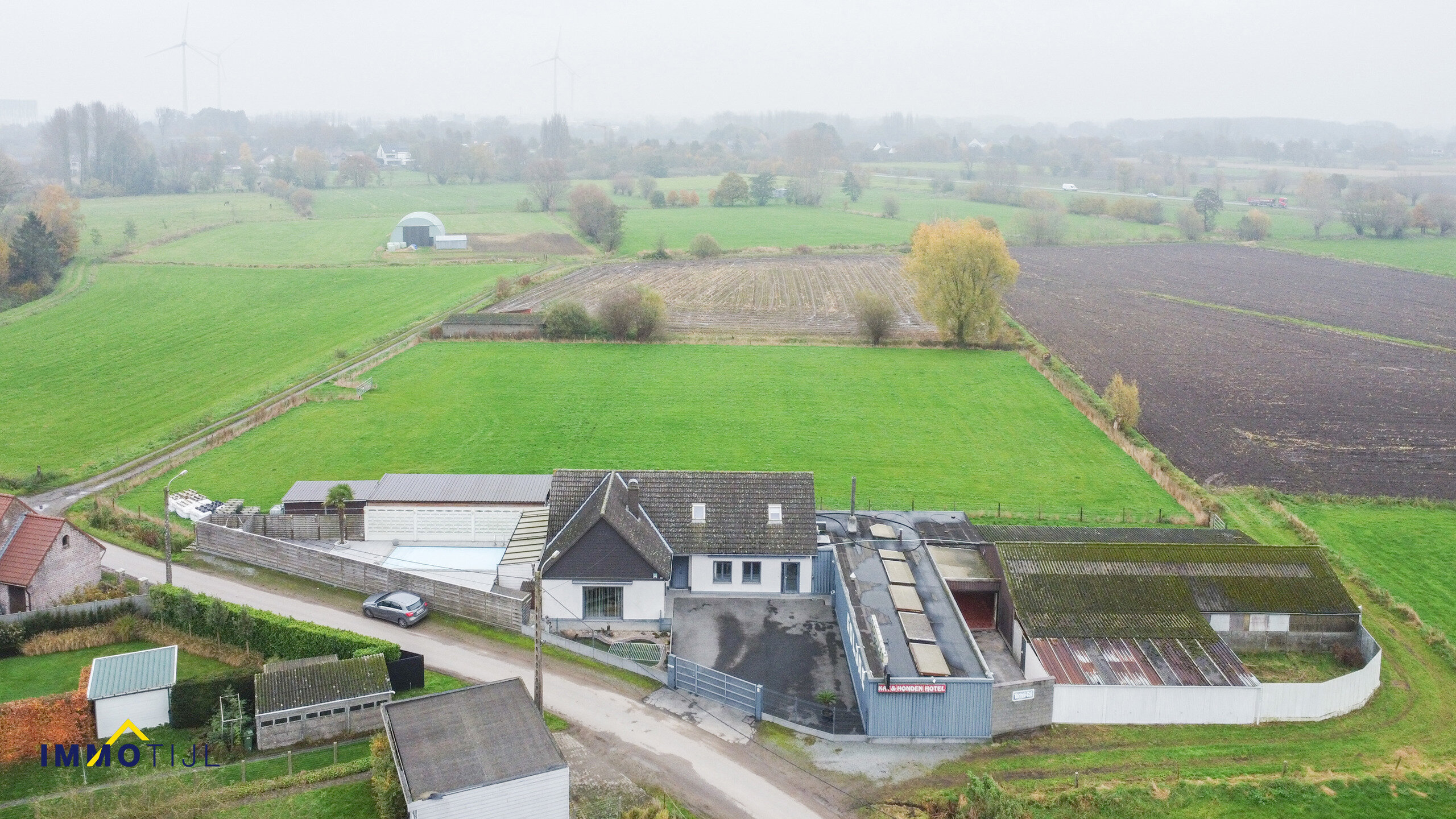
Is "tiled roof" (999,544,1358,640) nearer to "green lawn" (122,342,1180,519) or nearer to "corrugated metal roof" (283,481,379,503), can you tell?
"green lawn" (122,342,1180,519)

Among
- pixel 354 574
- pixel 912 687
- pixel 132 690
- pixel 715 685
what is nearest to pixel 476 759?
pixel 715 685

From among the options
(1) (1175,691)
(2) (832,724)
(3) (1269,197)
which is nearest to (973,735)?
(2) (832,724)

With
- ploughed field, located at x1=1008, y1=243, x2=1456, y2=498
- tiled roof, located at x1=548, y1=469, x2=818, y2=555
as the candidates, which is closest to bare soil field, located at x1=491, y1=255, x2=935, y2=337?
ploughed field, located at x1=1008, y1=243, x2=1456, y2=498

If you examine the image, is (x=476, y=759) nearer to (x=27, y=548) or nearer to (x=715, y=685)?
(x=715, y=685)

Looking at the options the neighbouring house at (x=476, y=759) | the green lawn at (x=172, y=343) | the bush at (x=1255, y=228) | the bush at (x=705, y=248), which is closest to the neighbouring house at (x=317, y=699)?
the neighbouring house at (x=476, y=759)

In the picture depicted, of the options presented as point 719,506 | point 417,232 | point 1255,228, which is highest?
point 1255,228
